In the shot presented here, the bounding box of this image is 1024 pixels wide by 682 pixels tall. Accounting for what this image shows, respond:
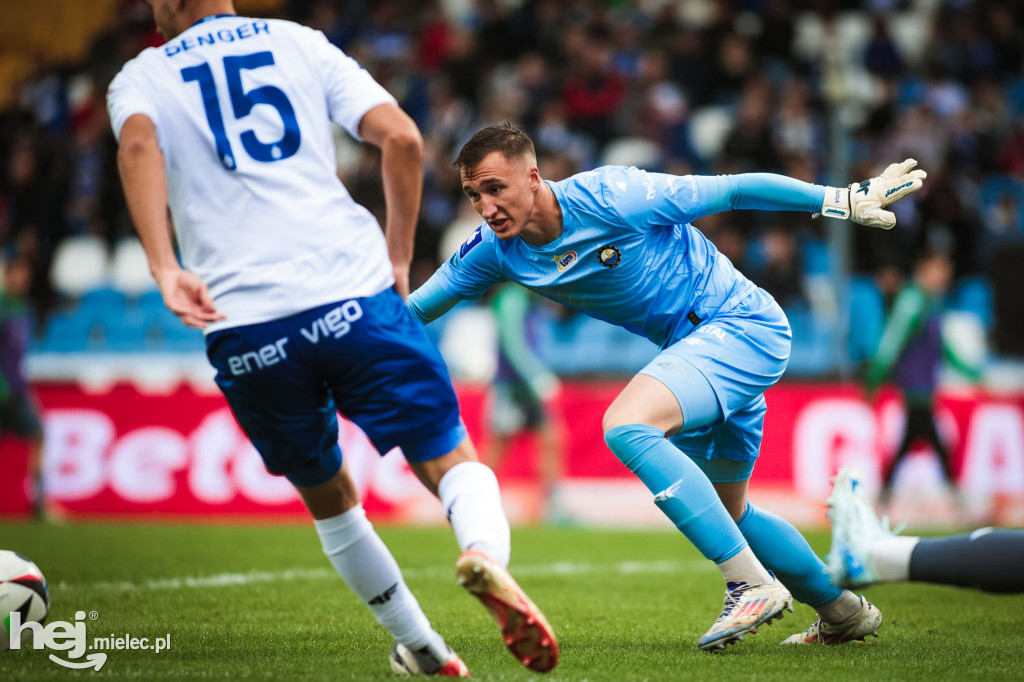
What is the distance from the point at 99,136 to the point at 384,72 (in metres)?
4.27

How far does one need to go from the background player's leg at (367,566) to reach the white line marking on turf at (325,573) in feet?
10.3

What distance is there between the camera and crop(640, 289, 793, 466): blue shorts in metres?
4.44

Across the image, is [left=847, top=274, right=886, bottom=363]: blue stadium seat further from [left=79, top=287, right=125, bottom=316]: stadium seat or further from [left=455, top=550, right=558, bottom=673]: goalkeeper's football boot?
[left=455, top=550, right=558, bottom=673]: goalkeeper's football boot

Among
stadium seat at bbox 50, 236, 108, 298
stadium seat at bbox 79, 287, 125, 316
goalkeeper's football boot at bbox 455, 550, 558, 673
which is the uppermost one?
goalkeeper's football boot at bbox 455, 550, 558, 673

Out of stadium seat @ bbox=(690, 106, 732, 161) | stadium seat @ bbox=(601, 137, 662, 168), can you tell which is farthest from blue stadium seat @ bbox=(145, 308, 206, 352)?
stadium seat @ bbox=(690, 106, 732, 161)

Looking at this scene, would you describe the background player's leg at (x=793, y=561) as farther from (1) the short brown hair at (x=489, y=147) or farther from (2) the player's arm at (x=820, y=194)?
(1) the short brown hair at (x=489, y=147)

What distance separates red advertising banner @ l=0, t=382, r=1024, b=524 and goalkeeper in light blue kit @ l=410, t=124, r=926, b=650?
672cm

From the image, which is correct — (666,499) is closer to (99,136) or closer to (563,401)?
(563,401)

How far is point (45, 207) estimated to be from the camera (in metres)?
15.9

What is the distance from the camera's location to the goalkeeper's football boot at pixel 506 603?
336 centimetres

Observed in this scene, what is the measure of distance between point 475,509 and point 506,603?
1.17 ft

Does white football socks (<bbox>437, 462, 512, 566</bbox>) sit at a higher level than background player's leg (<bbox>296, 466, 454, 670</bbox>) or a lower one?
higher

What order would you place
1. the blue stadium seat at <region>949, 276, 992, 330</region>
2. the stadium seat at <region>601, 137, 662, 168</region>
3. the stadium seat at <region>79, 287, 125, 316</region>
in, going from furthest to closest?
the stadium seat at <region>601, 137, 662, 168</region> → the stadium seat at <region>79, 287, 125, 316</region> → the blue stadium seat at <region>949, 276, 992, 330</region>

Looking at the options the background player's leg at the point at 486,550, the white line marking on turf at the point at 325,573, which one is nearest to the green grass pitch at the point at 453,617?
the white line marking on turf at the point at 325,573
